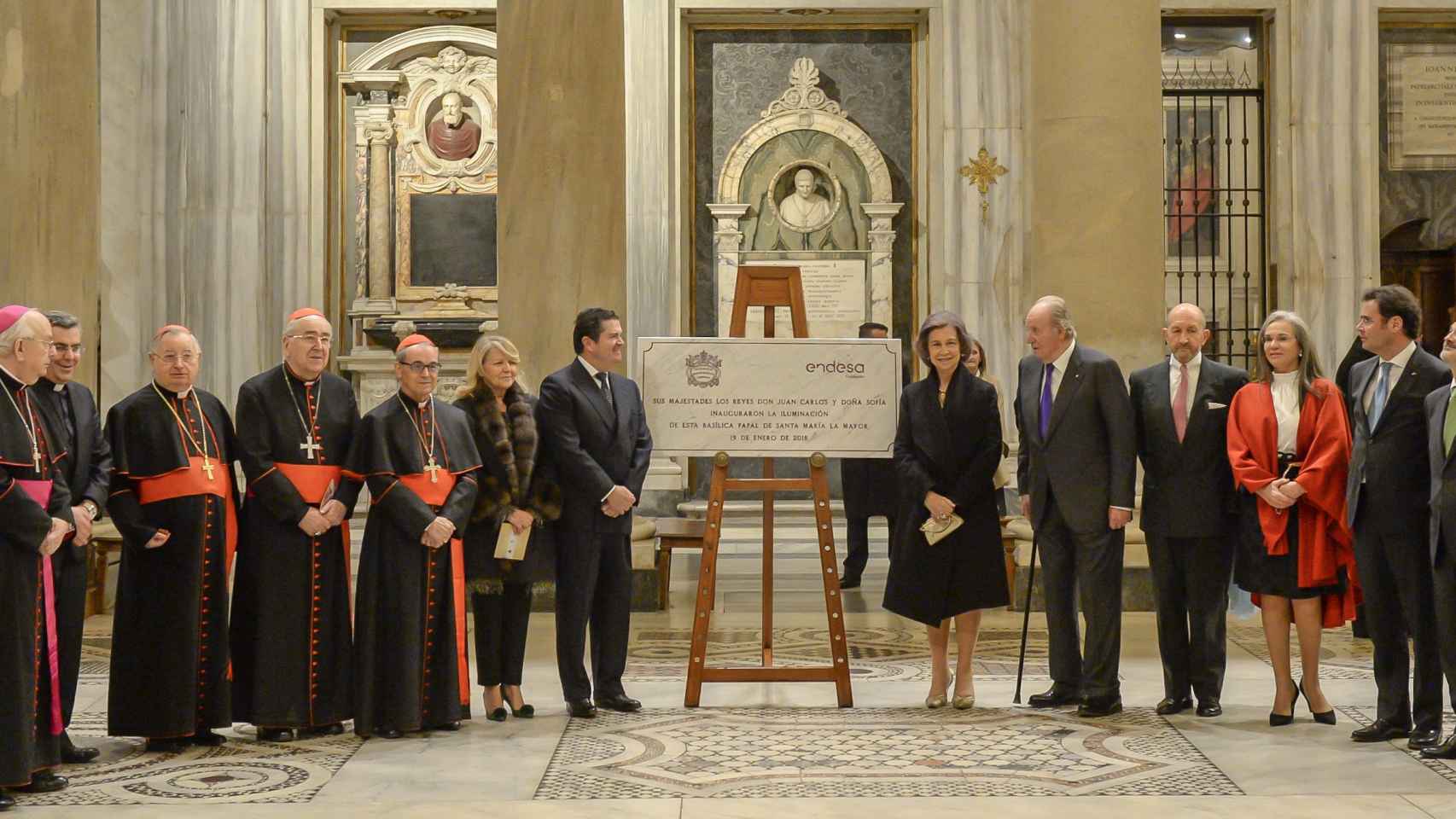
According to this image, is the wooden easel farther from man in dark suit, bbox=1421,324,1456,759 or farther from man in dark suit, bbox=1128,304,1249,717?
man in dark suit, bbox=1421,324,1456,759

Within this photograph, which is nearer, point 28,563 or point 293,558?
point 28,563

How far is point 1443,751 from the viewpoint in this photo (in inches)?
233

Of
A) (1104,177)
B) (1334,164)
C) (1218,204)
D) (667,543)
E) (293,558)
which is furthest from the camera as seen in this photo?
(1218,204)

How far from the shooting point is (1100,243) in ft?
30.2

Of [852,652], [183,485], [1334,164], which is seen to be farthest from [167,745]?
[1334,164]

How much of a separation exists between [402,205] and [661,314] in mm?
2775

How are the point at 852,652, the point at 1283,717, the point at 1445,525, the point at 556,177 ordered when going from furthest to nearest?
the point at 556,177
the point at 852,652
the point at 1283,717
the point at 1445,525

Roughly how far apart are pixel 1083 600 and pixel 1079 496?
475mm

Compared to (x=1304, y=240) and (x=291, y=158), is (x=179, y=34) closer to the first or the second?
(x=291, y=158)

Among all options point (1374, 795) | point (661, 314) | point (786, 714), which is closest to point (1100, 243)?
point (786, 714)

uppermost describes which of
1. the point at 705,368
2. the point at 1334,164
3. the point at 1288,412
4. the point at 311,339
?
the point at 1334,164

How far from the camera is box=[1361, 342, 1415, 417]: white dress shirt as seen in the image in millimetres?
6336

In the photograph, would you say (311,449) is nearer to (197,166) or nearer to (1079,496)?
(1079,496)

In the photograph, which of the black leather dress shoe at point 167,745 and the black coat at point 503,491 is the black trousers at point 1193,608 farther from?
the black leather dress shoe at point 167,745
